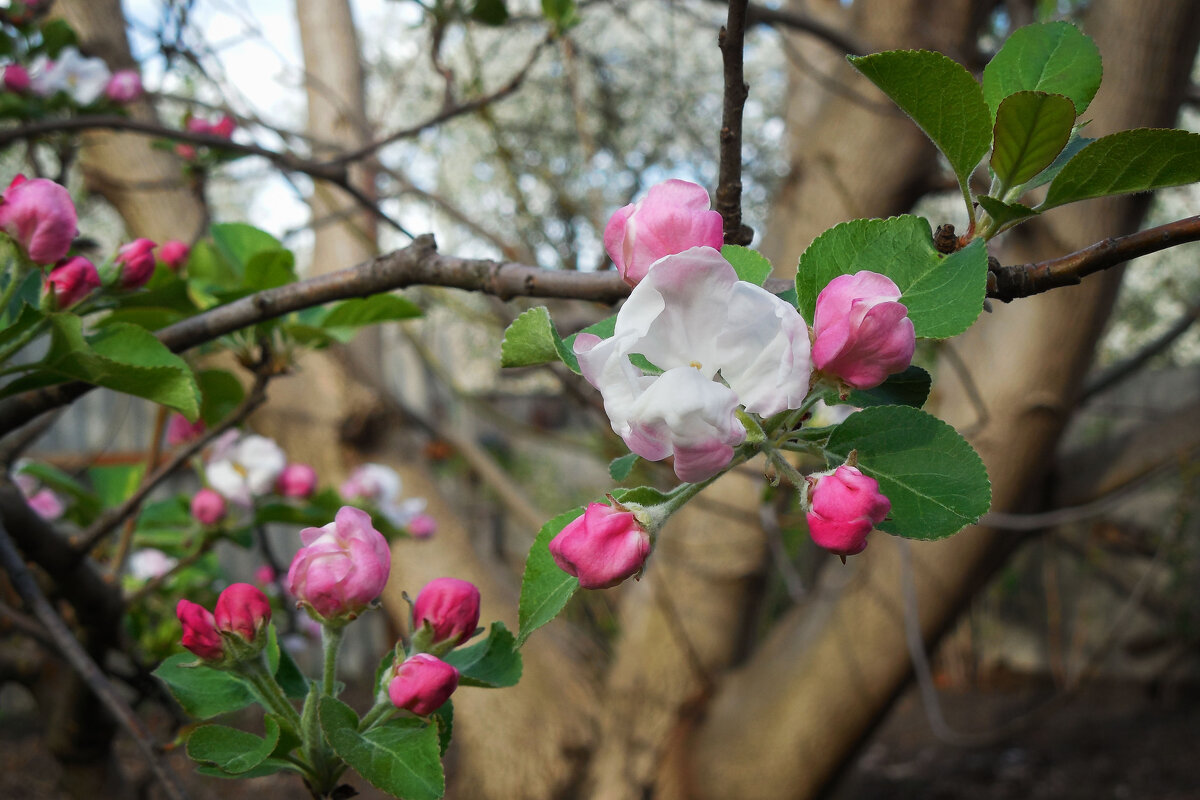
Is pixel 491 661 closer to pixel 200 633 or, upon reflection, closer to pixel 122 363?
pixel 200 633

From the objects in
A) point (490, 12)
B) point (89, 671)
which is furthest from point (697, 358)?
point (490, 12)

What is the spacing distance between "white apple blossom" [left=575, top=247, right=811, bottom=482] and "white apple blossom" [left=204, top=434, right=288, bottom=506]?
3.32 ft

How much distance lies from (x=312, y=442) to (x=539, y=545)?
182 cm

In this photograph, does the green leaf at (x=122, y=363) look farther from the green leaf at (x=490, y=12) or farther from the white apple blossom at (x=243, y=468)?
the green leaf at (x=490, y=12)

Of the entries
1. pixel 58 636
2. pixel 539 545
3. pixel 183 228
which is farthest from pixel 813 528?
pixel 183 228

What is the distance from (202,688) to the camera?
1.72 ft

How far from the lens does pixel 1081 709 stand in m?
3.96

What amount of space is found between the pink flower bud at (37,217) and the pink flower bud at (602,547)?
0.41 m

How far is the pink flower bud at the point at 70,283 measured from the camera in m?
0.56

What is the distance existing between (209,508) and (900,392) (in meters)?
1.05

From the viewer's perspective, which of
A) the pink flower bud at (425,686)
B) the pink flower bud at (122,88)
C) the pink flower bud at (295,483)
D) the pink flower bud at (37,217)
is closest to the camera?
the pink flower bud at (425,686)

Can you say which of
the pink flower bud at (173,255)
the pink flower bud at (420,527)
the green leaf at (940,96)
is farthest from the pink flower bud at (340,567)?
the pink flower bud at (420,527)

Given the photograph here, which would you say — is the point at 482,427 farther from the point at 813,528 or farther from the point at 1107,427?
the point at 813,528

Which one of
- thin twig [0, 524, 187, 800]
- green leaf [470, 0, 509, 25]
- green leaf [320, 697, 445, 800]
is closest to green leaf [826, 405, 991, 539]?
green leaf [320, 697, 445, 800]
